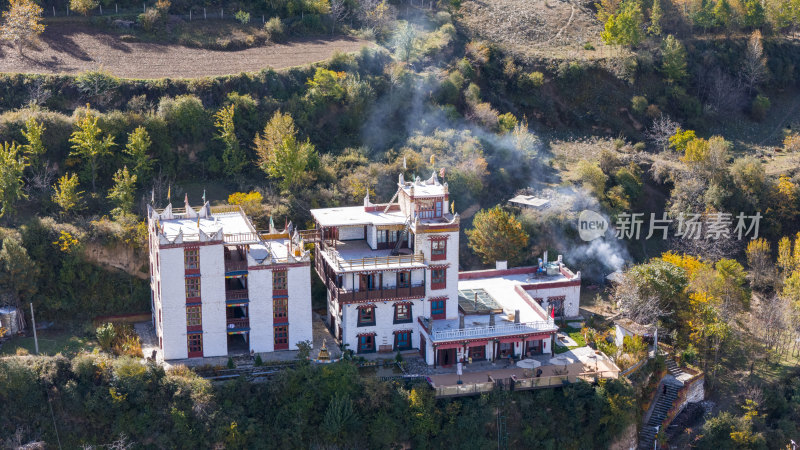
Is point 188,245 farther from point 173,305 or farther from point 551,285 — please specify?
point 551,285

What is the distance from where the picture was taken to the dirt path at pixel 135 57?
78.8m

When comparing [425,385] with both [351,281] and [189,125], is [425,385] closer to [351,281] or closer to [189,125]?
[351,281]

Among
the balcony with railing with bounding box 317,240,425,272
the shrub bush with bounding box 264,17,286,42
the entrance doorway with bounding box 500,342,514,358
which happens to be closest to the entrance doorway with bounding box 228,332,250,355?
the balcony with railing with bounding box 317,240,425,272

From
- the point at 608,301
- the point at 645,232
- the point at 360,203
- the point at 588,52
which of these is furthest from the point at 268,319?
the point at 588,52

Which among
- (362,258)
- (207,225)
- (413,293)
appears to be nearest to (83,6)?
(207,225)

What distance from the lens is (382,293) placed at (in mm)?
61438

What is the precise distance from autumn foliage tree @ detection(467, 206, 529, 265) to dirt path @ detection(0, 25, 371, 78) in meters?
24.0

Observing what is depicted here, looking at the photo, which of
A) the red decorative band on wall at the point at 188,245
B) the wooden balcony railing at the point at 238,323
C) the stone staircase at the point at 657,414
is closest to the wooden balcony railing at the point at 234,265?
the red decorative band on wall at the point at 188,245

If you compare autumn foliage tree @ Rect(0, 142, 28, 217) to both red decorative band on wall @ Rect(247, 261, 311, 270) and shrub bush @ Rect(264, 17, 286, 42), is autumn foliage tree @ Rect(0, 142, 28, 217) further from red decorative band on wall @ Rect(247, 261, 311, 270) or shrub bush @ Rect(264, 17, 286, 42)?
shrub bush @ Rect(264, 17, 286, 42)

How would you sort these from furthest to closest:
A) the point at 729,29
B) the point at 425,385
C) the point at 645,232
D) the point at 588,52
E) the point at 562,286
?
the point at 729,29 < the point at 588,52 < the point at 645,232 < the point at 562,286 < the point at 425,385

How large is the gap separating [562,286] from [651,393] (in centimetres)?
968

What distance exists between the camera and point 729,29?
4114 inches

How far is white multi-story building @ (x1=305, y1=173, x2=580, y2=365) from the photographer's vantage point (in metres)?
61.3

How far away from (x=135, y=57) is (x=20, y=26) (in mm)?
9105
